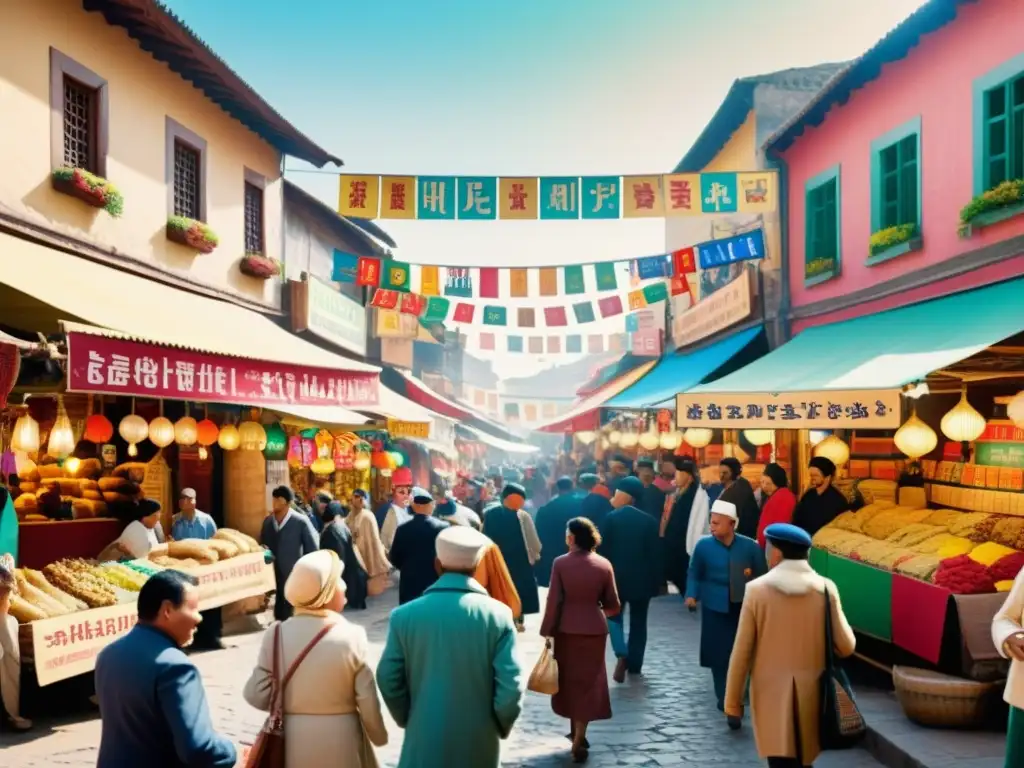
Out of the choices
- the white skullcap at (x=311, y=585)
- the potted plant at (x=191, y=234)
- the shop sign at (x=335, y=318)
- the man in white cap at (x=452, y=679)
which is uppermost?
the potted plant at (x=191, y=234)

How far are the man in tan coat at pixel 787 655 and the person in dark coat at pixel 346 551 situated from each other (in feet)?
26.6

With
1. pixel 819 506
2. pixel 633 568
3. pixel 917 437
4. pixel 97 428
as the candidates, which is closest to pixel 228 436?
pixel 97 428

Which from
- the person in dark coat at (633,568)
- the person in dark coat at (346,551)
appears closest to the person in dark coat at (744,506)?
the person in dark coat at (633,568)


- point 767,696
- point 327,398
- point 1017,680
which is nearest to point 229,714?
point 327,398

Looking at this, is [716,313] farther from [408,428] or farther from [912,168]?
[408,428]

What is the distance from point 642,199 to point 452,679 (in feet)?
40.4

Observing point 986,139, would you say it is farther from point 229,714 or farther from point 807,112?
point 229,714

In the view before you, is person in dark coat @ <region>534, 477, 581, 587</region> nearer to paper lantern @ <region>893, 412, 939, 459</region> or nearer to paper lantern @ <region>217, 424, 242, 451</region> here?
paper lantern @ <region>217, 424, 242, 451</region>

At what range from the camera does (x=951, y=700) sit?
7297 millimetres

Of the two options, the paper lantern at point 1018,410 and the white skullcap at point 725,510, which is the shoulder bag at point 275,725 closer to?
the white skullcap at point 725,510

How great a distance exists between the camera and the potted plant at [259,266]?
16.2m

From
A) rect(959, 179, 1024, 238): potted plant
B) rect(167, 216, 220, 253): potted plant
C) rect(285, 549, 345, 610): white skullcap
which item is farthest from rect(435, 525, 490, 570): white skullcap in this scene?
rect(167, 216, 220, 253): potted plant

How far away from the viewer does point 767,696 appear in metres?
5.64

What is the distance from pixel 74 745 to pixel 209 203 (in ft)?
32.7
